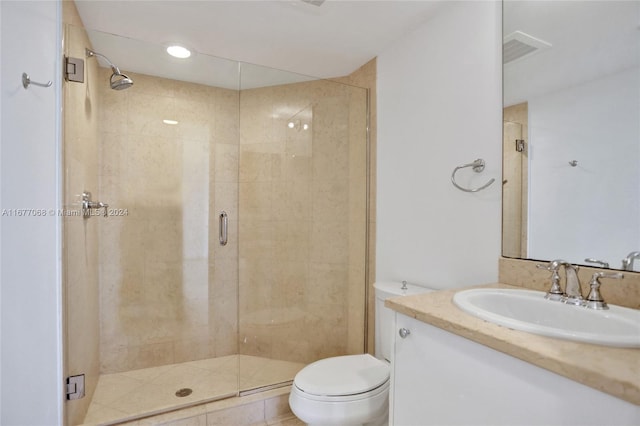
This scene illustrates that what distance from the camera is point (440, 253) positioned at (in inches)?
67.3

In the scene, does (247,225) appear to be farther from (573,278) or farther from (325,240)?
(573,278)

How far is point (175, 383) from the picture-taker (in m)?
2.12

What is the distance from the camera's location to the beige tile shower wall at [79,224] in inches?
61.9

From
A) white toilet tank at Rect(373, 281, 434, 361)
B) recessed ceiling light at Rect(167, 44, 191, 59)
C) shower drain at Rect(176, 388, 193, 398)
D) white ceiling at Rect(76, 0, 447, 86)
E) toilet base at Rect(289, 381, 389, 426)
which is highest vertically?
white ceiling at Rect(76, 0, 447, 86)

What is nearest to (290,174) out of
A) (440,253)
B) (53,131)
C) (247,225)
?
(247,225)

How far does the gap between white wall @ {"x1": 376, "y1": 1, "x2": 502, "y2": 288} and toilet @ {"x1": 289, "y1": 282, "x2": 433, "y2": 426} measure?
35 centimetres

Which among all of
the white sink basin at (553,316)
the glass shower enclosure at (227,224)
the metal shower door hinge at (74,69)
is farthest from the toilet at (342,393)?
the metal shower door hinge at (74,69)

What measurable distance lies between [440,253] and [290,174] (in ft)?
3.84

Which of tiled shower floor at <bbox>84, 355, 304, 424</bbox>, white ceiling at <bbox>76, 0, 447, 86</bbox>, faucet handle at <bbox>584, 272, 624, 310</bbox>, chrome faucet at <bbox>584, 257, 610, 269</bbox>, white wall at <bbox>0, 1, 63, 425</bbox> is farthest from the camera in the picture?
tiled shower floor at <bbox>84, 355, 304, 424</bbox>

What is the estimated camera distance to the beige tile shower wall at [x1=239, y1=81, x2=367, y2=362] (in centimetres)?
236

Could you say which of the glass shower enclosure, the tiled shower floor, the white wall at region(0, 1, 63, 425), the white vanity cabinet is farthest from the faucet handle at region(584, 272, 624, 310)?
the white wall at region(0, 1, 63, 425)

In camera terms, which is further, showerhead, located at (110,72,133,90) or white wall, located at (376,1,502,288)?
showerhead, located at (110,72,133,90)

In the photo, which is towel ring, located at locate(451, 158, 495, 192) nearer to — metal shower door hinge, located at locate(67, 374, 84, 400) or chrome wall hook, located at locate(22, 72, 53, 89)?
chrome wall hook, located at locate(22, 72, 53, 89)

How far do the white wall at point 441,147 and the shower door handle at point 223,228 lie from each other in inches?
43.0
